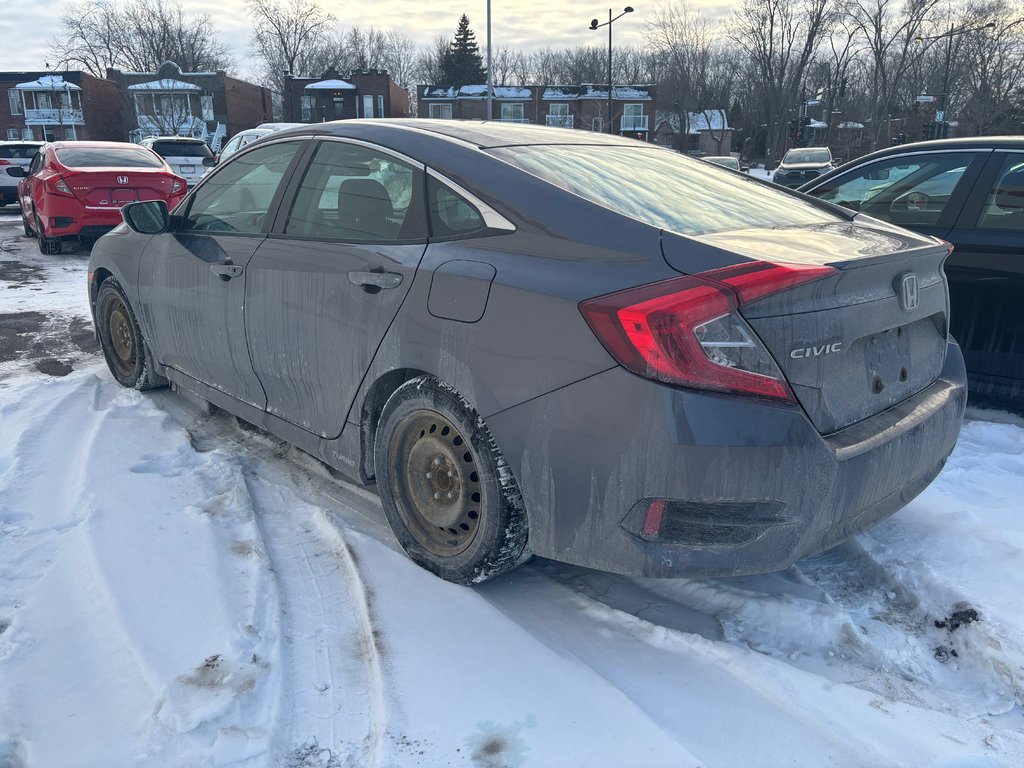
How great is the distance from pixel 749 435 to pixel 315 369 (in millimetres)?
1813

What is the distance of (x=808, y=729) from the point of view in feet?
6.95

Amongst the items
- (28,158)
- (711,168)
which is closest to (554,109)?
(28,158)

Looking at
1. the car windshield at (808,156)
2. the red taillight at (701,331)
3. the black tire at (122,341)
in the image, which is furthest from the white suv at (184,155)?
the car windshield at (808,156)

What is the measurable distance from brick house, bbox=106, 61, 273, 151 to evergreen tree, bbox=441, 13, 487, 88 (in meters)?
22.4

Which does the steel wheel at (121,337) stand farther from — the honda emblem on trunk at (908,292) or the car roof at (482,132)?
the honda emblem on trunk at (908,292)

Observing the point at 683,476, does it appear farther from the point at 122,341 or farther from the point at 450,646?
the point at 122,341

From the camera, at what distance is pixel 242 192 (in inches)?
151

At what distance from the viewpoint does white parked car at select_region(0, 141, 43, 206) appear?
1869 cm

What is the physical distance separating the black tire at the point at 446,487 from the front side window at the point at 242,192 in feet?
4.53

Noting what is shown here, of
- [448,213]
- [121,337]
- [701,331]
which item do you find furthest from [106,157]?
[701,331]

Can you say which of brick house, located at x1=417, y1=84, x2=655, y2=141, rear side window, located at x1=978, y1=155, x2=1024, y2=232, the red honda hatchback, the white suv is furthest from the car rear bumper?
brick house, located at x1=417, y1=84, x2=655, y2=141

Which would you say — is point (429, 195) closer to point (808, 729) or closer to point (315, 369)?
point (315, 369)

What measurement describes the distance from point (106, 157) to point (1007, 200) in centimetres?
1142

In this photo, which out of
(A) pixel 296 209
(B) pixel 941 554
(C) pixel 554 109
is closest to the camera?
(B) pixel 941 554
